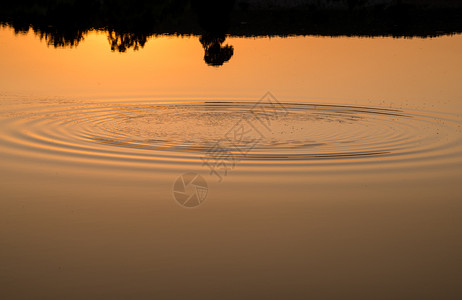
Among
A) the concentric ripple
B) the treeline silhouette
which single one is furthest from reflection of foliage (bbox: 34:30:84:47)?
the concentric ripple

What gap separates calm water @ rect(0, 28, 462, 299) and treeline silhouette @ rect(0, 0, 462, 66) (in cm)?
1735

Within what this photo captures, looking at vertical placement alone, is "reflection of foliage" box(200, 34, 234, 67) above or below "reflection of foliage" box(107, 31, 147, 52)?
below

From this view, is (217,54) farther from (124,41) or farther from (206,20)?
(206,20)

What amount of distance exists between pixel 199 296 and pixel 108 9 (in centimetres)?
5648

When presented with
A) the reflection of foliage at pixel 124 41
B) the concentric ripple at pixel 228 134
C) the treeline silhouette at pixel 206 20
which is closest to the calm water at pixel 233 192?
the concentric ripple at pixel 228 134

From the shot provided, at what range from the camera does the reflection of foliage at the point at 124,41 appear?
40844 millimetres

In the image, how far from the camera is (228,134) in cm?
1959

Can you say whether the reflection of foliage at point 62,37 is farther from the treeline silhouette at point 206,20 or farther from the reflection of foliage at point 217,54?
the reflection of foliage at point 217,54

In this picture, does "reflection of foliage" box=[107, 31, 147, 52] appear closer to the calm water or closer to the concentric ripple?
the calm water

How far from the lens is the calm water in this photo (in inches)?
388

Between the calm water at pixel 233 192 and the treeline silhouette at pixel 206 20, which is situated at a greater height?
the treeline silhouette at pixel 206 20

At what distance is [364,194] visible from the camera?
1407 centimetres

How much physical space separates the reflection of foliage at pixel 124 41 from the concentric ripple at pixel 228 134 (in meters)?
17.1

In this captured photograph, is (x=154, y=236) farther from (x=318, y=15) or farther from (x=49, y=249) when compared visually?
(x=318, y=15)
